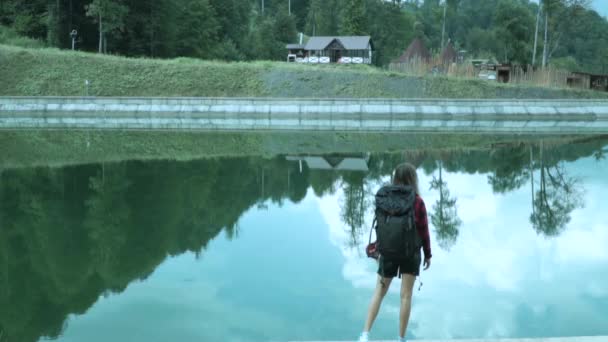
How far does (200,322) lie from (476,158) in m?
11.6

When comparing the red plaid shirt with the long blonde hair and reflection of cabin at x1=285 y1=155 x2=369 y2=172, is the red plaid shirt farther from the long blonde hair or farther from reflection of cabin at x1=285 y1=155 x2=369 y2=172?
reflection of cabin at x1=285 y1=155 x2=369 y2=172

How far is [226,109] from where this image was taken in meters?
27.5

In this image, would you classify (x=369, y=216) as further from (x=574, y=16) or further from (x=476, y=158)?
(x=574, y=16)

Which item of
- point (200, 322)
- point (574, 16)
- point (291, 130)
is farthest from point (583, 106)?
point (200, 322)

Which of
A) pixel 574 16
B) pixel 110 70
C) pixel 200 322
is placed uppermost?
pixel 574 16

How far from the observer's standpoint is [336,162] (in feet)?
49.8

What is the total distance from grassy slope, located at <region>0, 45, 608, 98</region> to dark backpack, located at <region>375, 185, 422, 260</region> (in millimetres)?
26644

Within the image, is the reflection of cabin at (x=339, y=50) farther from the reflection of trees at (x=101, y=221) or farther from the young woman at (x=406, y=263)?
the young woman at (x=406, y=263)

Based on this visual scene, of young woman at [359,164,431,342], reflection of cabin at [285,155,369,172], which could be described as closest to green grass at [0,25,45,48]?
reflection of cabin at [285,155,369,172]

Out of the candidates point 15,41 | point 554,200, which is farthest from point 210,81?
point 554,200

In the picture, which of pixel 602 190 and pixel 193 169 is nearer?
pixel 602 190

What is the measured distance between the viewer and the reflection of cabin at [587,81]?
32031 millimetres

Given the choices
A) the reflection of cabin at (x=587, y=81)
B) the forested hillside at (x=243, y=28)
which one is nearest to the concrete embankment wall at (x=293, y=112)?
the reflection of cabin at (x=587, y=81)

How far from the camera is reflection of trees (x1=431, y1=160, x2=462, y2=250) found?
28.0 feet
